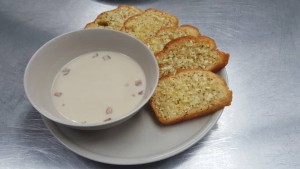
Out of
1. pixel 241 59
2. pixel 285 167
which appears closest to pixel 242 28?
Result: pixel 241 59

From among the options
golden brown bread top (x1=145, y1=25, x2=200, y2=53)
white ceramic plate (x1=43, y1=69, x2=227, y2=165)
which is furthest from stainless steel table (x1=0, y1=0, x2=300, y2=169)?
golden brown bread top (x1=145, y1=25, x2=200, y2=53)

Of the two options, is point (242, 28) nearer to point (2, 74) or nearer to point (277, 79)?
point (277, 79)

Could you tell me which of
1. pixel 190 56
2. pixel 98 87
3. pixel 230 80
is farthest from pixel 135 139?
pixel 230 80

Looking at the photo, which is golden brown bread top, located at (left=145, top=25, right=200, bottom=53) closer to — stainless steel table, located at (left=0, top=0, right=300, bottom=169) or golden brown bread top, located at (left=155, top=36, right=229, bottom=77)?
golden brown bread top, located at (left=155, top=36, right=229, bottom=77)

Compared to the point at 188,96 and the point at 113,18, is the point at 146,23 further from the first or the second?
the point at 188,96

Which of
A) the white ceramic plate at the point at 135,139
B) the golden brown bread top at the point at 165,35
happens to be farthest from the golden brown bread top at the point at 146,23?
the white ceramic plate at the point at 135,139

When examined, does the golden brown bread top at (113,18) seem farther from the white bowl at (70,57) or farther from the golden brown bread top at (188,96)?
the golden brown bread top at (188,96)

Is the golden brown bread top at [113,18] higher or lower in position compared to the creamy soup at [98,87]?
higher
